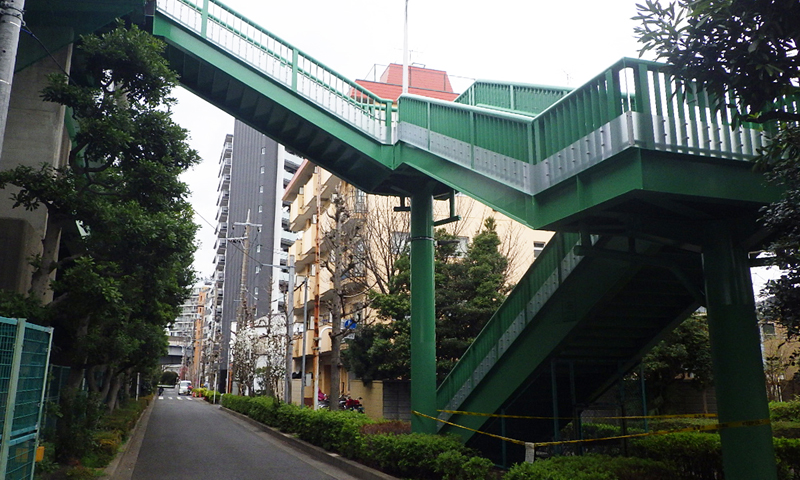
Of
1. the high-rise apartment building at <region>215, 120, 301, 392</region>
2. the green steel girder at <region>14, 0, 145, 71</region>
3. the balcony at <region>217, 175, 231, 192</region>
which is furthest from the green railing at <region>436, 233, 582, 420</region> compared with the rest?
the balcony at <region>217, 175, 231, 192</region>

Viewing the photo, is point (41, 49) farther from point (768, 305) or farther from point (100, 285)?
point (768, 305)

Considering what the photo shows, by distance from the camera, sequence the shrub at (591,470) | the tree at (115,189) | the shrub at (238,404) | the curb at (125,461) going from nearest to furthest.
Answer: the shrub at (591,470)
the tree at (115,189)
the curb at (125,461)
the shrub at (238,404)

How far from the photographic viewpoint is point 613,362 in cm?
1170

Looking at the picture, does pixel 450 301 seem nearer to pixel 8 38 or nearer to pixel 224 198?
pixel 8 38

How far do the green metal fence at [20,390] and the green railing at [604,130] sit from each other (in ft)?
20.2

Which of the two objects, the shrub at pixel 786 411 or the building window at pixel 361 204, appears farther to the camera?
the building window at pixel 361 204

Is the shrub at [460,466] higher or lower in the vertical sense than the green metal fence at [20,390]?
lower

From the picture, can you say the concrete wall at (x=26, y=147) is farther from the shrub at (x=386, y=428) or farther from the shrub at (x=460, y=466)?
the shrub at (x=460, y=466)

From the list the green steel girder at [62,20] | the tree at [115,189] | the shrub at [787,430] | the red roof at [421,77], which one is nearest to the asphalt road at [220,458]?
the tree at [115,189]

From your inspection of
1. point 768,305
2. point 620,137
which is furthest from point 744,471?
point 620,137

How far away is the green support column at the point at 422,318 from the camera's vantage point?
42.3 ft

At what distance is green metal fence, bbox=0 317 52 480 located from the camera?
18.4ft

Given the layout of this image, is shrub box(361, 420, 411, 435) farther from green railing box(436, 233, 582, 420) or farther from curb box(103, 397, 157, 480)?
curb box(103, 397, 157, 480)

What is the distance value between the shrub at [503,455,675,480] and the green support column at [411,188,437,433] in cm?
488
